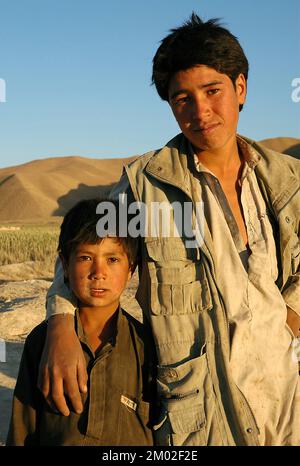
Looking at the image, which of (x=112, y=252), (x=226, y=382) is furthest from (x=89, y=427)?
(x=112, y=252)

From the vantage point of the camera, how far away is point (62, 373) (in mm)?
2227

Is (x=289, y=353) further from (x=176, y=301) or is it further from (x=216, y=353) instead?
(x=176, y=301)

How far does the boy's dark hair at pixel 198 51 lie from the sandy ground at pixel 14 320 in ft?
10.6

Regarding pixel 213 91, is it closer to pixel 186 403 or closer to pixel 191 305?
pixel 191 305

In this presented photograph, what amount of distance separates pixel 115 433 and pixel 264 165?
144 cm

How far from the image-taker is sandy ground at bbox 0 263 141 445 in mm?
5343

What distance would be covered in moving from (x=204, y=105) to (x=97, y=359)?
48.6 inches

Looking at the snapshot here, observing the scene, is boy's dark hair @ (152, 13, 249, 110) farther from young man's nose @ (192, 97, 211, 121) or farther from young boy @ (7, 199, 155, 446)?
young boy @ (7, 199, 155, 446)

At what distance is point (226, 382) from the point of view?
2.29 metres

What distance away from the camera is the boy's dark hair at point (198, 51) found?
255cm

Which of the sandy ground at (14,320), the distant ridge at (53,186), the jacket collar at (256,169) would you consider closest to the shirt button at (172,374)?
the jacket collar at (256,169)

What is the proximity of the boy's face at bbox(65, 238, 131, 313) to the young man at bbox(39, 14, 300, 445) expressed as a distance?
93 millimetres

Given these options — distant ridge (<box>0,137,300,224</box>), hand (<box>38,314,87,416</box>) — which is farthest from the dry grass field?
distant ridge (<box>0,137,300,224</box>)

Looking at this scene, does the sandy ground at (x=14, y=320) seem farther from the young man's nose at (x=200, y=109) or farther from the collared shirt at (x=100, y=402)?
the young man's nose at (x=200, y=109)
